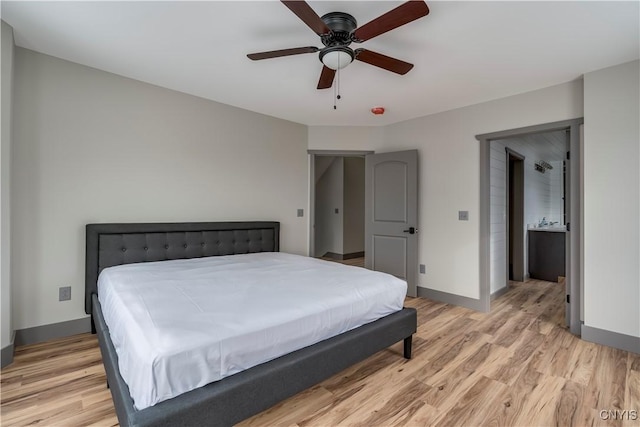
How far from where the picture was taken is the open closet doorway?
22.6 feet

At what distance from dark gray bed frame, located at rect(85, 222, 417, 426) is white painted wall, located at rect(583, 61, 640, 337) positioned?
1829 mm

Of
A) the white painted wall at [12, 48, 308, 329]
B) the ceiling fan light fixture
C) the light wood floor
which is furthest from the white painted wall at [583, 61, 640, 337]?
the white painted wall at [12, 48, 308, 329]

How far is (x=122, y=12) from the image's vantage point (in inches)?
79.1

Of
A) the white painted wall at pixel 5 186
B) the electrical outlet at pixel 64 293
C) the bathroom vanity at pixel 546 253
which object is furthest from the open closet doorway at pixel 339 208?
the white painted wall at pixel 5 186

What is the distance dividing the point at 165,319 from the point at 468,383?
1956mm

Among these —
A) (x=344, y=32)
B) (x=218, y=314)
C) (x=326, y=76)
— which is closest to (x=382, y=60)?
(x=344, y=32)

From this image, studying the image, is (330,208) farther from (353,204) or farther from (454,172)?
(454,172)

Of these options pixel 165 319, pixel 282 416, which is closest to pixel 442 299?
pixel 282 416

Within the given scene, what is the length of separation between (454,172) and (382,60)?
2.21m

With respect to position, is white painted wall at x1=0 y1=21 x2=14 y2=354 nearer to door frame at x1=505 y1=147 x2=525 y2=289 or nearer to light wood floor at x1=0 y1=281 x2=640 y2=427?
light wood floor at x1=0 y1=281 x2=640 y2=427

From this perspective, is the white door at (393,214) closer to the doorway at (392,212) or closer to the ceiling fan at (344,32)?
the doorway at (392,212)

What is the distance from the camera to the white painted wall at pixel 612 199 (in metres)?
2.54

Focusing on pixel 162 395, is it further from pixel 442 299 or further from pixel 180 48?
pixel 442 299

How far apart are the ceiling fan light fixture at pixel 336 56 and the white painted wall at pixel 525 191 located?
2731 millimetres
